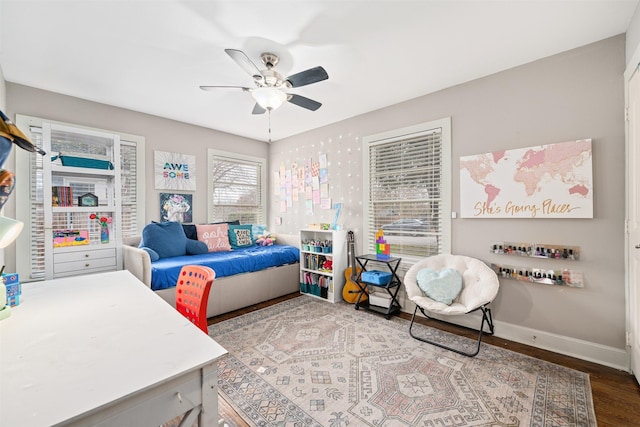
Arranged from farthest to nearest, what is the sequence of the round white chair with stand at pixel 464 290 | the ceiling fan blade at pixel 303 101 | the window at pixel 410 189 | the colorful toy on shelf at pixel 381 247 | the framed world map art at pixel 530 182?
the colorful toy on shelf at pixel 381 247
the window at pixel 410 189
the ceiling fan blade at pixel 303 101
the round white chair with stand at pixel 464 290
the framed world map art at pixel 530 182

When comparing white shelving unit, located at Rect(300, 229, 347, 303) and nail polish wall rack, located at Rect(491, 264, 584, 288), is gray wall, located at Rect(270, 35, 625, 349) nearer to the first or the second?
nail polish wall rack, located at Rect(491, 264, 584, 288)

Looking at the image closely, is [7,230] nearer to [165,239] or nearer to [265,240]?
[165,239]

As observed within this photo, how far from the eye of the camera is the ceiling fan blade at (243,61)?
5.98 feet

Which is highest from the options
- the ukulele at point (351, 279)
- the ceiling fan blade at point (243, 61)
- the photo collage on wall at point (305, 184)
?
the ceiling fan blade at point (243, 61)

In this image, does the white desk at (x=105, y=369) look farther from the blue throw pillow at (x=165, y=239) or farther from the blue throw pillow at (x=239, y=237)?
the blue throw pillow at (x=239, y=237)

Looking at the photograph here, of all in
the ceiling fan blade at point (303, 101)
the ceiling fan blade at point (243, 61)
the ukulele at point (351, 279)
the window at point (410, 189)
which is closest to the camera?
the ceiling fan blade at point (243, 61)

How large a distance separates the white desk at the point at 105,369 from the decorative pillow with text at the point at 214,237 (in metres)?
2.63

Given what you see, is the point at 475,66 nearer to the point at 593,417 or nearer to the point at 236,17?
the point at 236,17

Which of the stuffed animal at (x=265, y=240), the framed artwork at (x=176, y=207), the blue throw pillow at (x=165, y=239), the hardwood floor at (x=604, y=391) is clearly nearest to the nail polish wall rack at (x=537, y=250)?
the hardwood floor at (x=604, y=391)

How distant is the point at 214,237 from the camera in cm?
397

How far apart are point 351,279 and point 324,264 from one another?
1.39 feet

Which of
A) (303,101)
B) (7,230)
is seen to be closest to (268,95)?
(303,101)

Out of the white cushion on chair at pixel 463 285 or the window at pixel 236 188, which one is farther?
the window at pixel 236 188

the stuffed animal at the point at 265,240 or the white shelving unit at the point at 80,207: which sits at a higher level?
the white shelving unit at the point at 80,207
